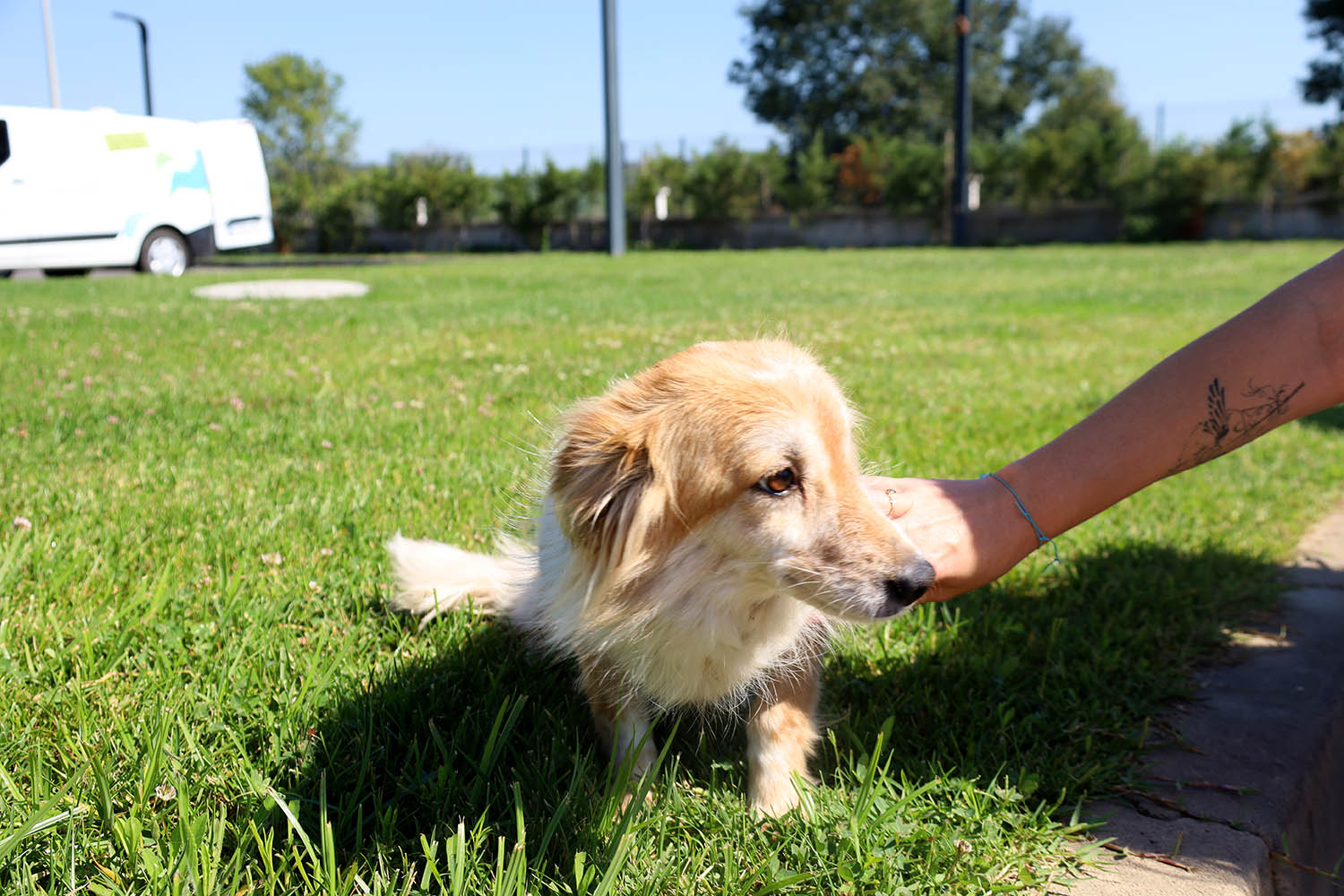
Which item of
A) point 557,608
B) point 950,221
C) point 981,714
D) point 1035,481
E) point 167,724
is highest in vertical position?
point 950,221

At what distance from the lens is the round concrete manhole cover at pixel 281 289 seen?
11.8 meters

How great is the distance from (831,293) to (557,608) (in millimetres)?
11022

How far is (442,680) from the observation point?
97.0 inches

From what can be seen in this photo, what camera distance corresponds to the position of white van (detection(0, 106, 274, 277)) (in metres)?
13.8

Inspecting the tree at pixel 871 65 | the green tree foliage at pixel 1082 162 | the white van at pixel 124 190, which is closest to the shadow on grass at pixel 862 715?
the white van at pixel 124 190

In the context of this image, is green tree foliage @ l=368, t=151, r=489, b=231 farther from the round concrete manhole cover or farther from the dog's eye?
the dog's eye

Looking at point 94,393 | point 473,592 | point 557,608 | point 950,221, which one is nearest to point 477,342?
point 94,393

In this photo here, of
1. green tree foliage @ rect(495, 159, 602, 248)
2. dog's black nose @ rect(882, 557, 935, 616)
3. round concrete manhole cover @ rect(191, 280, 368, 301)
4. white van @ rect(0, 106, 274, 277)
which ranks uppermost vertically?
green tree foliage @ rect(495, 159, 602, 248)

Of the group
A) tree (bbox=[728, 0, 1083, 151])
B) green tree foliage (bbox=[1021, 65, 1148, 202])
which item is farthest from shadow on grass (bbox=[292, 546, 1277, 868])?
tree (bbox=[728, 0, 1083, 151])

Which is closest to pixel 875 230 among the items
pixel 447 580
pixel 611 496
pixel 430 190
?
pixel 430 190

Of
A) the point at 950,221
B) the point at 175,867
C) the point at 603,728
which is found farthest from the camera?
the point at 950,221

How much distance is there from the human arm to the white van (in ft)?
45.5

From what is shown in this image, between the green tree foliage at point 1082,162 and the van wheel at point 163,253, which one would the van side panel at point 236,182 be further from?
the green tree foliage at point 1082,162

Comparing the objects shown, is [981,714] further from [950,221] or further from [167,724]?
[950,221]
